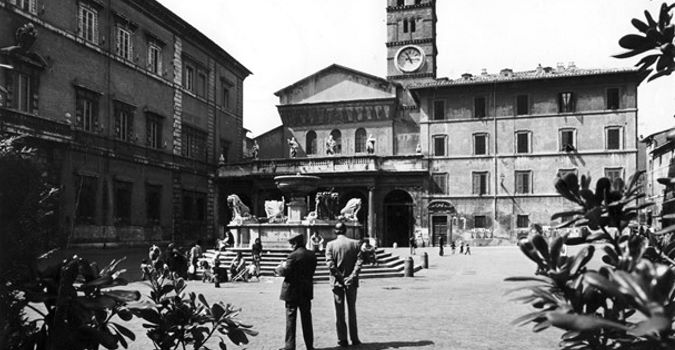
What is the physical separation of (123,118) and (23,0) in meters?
7.86

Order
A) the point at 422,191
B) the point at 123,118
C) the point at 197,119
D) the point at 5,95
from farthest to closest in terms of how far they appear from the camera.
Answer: the point at 422,191, the point at 197,119, the point at 123,118, the point at 5,95

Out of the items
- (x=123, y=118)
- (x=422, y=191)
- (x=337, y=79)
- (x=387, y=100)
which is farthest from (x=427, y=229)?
(x=123, y=118)

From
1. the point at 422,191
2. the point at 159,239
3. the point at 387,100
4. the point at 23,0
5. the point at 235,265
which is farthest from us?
the point at 387,100

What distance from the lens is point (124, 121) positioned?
29.2m

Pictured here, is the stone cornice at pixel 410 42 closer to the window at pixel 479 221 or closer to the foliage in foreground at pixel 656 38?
the window at pixel 479 221

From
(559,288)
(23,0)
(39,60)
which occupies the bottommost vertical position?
(559,288)

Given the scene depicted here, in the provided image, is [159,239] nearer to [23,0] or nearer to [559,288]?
[23,0]

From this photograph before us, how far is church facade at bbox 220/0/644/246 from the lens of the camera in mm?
37312

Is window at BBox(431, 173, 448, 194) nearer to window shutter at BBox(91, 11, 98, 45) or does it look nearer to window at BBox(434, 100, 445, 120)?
window at BBox(434, 100, 445, 120)

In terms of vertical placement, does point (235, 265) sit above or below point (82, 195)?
below

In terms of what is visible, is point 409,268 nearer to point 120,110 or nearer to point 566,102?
point 120,110

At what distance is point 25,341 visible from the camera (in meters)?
2.83

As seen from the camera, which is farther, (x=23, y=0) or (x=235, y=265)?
(x=23, y=0)

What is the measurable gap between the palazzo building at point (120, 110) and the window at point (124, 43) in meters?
0.05
